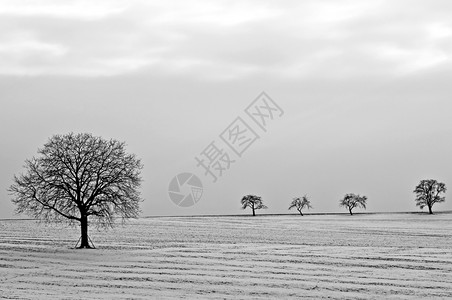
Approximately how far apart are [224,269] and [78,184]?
1447 cm

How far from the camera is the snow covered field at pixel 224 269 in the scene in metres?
24.8

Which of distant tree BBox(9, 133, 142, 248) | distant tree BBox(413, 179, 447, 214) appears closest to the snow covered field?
distant tree BBox(9, 133, 142, 248)

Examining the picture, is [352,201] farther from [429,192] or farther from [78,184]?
[78,184]

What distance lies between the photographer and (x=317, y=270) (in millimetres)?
30625

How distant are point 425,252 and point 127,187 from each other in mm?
20071

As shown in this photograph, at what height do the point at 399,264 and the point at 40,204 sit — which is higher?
the point at 40,204

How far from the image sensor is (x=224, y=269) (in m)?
30.9

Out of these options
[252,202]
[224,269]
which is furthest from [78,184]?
[252,202]

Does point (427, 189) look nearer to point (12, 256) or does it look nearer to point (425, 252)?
point (425, 252)

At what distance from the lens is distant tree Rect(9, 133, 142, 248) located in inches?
1601

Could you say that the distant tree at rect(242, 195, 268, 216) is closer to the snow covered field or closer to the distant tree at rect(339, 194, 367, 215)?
the distant tree at rect(339, 194, 367, 215)

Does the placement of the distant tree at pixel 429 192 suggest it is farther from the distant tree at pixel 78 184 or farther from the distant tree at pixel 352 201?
the distant tree at pixel 78 184

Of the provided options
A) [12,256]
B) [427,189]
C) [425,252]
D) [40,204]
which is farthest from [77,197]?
[427,189]

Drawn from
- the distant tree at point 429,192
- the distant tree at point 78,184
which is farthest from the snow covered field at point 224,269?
the distant tree at point 429,192
